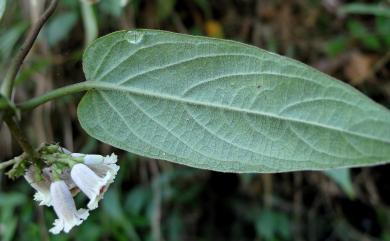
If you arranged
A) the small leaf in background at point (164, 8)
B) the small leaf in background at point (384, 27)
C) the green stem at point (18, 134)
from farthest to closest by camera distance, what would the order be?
the small leaf in background at point (164, 8), the small leaf in background at point (384, 27), the green stem at point (18, 134)

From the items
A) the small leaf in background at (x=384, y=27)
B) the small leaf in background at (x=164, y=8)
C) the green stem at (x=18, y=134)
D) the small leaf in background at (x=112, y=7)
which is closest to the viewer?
the green stem at (x=18, y=134)

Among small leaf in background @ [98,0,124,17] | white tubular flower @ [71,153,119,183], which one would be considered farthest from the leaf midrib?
small leaf in background @ [98,0,124,17]

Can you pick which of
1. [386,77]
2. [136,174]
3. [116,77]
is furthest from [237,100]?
[386,77]

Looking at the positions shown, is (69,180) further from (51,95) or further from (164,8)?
(164,8)

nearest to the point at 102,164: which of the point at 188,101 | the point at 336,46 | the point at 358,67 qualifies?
the point at 188,101

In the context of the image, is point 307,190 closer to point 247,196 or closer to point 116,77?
point 247,196

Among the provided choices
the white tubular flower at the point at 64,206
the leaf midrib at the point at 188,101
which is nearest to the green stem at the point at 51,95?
the leaf midrib at the point at 188,101

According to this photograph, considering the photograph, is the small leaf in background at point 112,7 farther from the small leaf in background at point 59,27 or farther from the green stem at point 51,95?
the green stem at point 51,95
